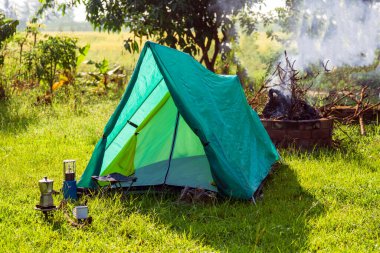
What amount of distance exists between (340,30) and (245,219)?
6648mm

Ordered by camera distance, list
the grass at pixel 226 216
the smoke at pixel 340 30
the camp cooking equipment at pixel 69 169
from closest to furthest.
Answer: the grass at pixel 226 216 < the camp cooking equipment at pixel 69 169 < the smoke at pixel 340 30

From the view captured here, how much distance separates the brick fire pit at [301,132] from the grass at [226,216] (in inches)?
7.7

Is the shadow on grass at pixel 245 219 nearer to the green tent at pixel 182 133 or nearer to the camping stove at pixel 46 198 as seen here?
the green tent at pixel 182 133

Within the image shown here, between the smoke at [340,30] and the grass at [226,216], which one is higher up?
the smoke at [340,30]

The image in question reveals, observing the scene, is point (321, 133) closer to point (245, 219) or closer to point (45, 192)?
point (245, 219)

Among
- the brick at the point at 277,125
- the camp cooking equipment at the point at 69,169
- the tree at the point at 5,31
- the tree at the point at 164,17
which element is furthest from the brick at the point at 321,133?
the tree at the point at 5,31

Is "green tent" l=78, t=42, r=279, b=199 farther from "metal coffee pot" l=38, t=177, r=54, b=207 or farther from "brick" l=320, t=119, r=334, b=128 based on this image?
"brick" l=320, t=119, r=334, b=128

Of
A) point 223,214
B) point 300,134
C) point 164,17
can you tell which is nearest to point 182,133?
point 223,214

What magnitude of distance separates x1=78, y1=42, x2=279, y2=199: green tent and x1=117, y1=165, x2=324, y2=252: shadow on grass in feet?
0.67

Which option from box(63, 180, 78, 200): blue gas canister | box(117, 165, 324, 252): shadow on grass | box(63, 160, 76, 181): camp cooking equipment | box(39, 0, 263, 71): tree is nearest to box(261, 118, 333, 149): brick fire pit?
box(117, 165, 324, 252): shadow on grass

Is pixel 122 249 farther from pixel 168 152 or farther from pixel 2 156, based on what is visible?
pixel 2 156

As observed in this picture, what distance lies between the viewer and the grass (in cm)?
387

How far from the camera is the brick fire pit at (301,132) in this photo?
6430 millimetres

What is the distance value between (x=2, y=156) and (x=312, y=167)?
3.40 meters
